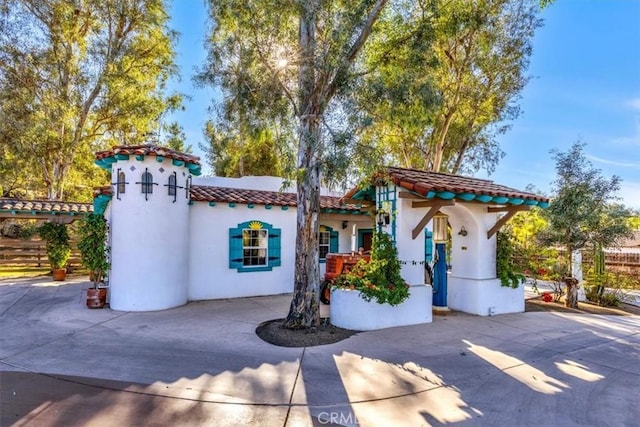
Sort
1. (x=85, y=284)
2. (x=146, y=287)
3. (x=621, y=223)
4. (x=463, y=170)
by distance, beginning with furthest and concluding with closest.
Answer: (x=463, y=170) → (x=85, y=284) → (x=621, y=223) → (x=146, y=287)

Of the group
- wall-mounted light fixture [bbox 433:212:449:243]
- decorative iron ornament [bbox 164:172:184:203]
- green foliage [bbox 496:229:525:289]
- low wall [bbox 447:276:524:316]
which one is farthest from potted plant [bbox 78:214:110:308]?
green foliage [bbox 496:229:525:289]

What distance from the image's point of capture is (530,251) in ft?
33.3

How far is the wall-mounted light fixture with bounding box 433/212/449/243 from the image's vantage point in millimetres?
8977

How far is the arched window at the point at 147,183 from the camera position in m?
8.63

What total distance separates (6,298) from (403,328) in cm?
1091

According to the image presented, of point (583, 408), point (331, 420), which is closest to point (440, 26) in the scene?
point (583, 408)

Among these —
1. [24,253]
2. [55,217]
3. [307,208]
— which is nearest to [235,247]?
[307,208]

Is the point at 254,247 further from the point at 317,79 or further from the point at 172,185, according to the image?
the point at 317,79

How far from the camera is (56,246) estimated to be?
14.1 m

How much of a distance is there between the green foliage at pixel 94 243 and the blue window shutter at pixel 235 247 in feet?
10.3

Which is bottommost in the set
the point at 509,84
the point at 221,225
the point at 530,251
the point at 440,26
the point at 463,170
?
the point at 530,251

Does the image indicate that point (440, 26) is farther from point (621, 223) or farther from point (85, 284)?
point (85, 284)

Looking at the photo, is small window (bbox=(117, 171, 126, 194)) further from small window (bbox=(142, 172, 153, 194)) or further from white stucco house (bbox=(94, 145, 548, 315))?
small window (bbox=(142, 172, 153, 194))

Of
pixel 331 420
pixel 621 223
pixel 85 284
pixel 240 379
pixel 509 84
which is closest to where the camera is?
pixel 331 420
